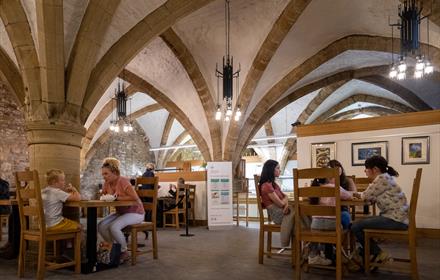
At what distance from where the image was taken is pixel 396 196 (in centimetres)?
383

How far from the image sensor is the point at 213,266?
14.3 ft

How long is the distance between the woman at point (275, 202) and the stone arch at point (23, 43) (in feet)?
9.68

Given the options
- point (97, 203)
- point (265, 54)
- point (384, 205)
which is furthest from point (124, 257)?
point (265, 54)

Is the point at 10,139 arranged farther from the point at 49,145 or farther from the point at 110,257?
the point at 110,257

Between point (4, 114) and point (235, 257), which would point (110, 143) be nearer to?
point (4, 114)

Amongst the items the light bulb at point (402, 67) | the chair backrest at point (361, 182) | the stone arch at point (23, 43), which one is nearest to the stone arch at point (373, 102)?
the light bulb at point (402, 67)

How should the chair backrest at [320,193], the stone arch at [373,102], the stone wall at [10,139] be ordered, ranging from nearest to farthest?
the chair backrest at [320,193] < the stone wall at [10,139] < the stone arch at [373,102]

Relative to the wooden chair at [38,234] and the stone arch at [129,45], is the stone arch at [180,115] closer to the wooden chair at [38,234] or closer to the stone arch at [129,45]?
the stone arch at [129,45]

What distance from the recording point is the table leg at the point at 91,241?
397 centimetres

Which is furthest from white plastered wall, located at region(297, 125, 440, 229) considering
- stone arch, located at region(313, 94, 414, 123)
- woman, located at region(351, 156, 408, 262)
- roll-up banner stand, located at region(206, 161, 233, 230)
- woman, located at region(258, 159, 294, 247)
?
stone arch, located at region(313, 94, 414, 123)

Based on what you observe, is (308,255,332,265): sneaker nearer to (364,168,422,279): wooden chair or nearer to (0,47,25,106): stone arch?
(364,168,422,279): wooden chair

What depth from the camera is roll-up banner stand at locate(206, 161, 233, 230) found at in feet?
27.5

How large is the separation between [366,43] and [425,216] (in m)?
Result: 4.84

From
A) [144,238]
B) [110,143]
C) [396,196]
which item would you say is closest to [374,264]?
[396,196]
